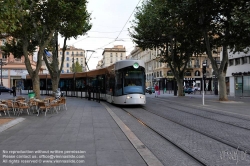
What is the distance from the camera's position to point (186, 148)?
7.06 meters

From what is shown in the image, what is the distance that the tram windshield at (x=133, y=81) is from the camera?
18375 mm

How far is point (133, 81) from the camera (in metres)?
18.5

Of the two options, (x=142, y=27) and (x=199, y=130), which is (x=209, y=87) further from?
(x=199, y=130)

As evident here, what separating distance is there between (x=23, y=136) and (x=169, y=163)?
4.84m

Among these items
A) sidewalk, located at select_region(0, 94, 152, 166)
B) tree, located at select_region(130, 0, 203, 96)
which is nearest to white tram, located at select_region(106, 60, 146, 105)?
sidewalk, located at select_region(0, 94, 152, 166)

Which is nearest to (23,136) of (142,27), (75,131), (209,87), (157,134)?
(75,131)

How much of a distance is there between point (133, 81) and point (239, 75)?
25943 mm

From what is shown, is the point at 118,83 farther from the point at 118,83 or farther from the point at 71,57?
the point at 71,57

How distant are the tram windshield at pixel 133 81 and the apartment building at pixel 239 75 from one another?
2124 centimetres

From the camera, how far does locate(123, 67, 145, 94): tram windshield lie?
18375mm

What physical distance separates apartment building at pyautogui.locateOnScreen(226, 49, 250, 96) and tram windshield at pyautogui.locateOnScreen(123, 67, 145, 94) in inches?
836

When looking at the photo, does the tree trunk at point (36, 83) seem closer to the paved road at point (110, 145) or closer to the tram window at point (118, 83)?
the tram window at point (118, 83)

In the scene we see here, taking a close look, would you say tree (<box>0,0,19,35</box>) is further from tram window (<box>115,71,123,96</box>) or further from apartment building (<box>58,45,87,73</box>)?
apartment building (<box>58,45,87,73</box>)

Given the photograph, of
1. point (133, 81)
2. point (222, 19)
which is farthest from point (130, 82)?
point (222, 19)
